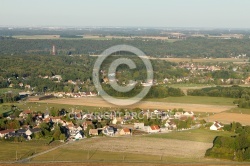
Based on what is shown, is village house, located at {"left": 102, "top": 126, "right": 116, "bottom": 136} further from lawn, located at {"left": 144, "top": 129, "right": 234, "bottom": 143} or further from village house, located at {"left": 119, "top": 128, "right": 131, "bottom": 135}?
lawn, located at {"left": 144, "top": 129, "right": 234, "bottom": 143}

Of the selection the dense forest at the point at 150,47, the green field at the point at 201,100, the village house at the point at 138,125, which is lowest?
the dense forest at the point at 150,47

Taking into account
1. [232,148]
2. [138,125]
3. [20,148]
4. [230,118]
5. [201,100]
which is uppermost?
[232,148]

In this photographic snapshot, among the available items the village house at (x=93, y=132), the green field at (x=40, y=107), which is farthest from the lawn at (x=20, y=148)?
the green field at (x=40, y=107)

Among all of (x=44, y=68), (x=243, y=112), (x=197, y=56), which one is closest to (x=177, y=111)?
(x=243, y=112)

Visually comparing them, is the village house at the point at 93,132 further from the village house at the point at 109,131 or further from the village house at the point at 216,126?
the village house at the point at 216,126

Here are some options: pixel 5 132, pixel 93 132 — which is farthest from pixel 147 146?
pixel 5 132

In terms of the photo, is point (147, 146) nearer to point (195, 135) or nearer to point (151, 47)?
point (195, 135)
